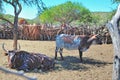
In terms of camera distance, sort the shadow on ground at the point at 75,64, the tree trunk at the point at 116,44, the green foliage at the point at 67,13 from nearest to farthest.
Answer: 1. the tree trunk at the point at 116,44
2. the shadow on ground at the point at 75,64
3. the green foliage at the point at 67,13

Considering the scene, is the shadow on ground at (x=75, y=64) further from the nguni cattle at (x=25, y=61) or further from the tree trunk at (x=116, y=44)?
the tree trunk at (x=116, y=44)

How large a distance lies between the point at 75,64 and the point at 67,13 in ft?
228

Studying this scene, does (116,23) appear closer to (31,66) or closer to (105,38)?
(31,66)

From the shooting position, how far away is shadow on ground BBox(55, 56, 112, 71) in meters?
12.1

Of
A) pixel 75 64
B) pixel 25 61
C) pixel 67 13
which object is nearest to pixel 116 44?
pixel 25 61

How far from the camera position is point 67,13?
82.1 meters

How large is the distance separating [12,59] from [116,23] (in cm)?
444

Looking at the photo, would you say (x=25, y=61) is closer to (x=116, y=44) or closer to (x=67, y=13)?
(x=116, y=44)

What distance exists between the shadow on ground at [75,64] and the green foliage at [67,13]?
64611 mm

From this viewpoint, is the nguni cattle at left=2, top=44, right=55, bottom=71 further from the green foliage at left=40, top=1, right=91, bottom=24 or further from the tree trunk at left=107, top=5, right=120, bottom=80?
the green foliage at left=40, top=1, right=91, bottom=24

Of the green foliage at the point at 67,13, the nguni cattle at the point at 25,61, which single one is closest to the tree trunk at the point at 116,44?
the nguni cattle at the point at 25,61

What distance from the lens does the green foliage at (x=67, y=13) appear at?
80.9 metres

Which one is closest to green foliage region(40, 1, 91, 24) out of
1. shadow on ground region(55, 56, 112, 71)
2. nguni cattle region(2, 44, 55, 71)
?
shadow on ground region(55, 56, 112, 71)

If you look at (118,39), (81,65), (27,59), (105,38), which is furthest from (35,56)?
(105,38)
